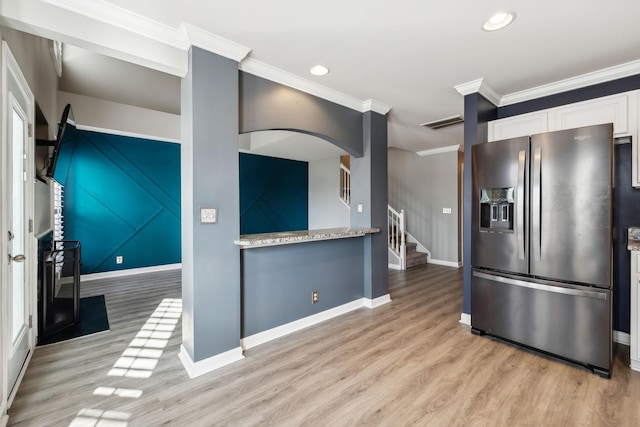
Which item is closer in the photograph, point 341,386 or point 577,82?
point 341,386

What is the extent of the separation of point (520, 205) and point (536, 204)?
112 millimetres

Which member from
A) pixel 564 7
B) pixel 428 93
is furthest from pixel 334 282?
pixel 564 7

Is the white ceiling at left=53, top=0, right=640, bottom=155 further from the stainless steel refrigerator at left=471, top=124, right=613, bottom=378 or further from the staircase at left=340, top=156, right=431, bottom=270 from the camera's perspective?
the staircase at left=340, top=156, right=431, bottom=270

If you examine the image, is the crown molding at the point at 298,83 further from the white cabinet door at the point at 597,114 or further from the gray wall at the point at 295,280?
the white cabinet door at the point at 597,114

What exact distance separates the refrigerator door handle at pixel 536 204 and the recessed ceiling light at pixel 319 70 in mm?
2016

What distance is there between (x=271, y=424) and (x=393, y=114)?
3.81 m

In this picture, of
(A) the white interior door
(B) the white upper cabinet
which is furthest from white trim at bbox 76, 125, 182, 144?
(B) the white upper cabinet

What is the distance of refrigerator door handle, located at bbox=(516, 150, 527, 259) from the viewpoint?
2.49 m

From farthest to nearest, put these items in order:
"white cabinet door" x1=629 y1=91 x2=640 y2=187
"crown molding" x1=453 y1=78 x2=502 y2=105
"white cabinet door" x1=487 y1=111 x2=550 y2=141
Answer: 1. "crown molding" x1=453 y1=78 x2=502 y2=105
2. "white cabinet door" x1=487 y1=111 x2=550 y2=141
3. "white cabinet door" x1=629 y1=91 x2=640 y2=187

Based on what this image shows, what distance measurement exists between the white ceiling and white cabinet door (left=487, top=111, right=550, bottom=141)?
369 millimetres

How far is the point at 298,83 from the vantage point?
9.59 feet

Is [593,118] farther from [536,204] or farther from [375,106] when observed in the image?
[375,106]

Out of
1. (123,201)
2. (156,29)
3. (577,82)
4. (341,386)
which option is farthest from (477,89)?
(123,201)

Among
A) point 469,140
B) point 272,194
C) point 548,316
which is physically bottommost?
point 548,316
